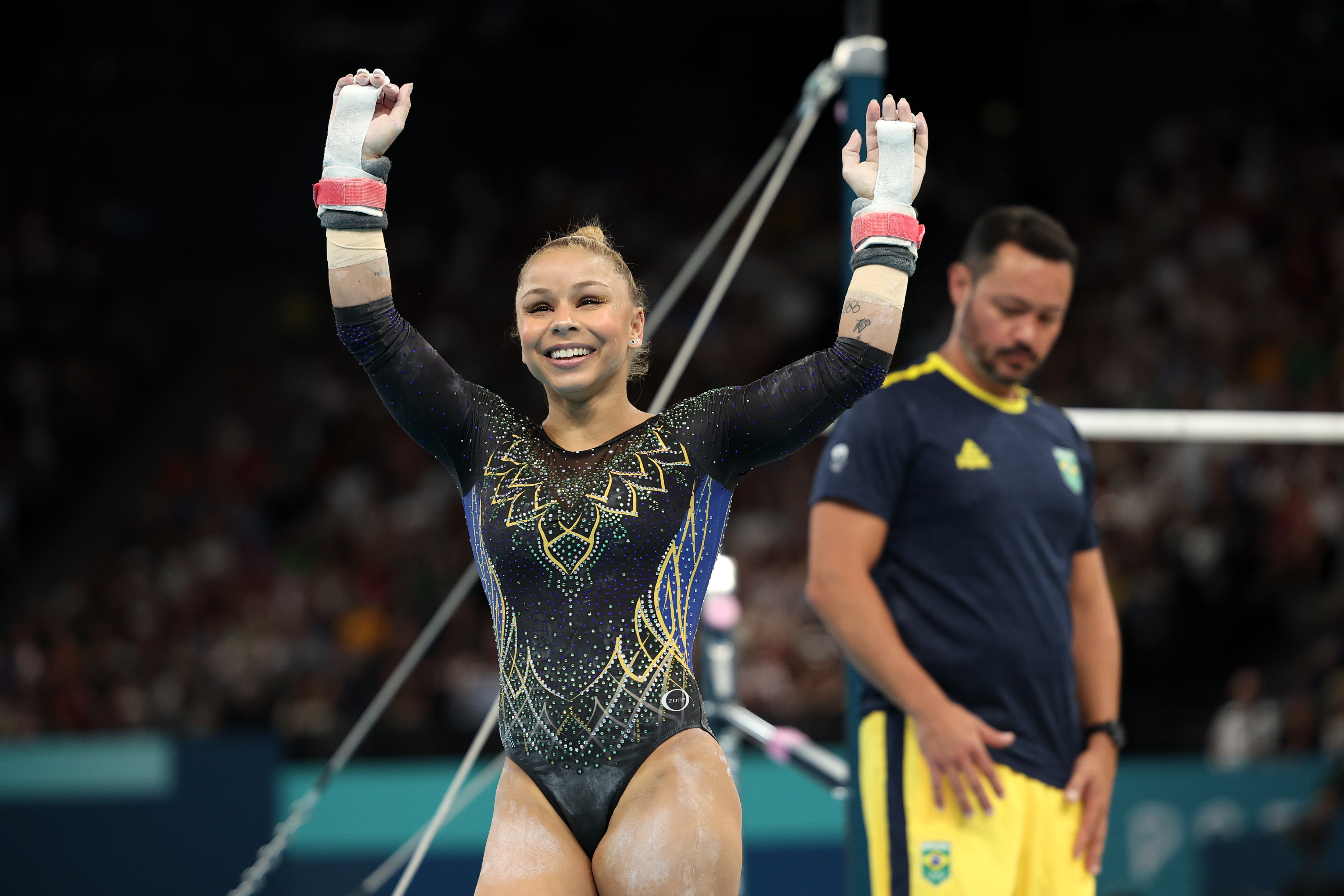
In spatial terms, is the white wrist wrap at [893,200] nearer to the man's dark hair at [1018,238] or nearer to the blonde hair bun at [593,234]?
the blonde hair bun at [593,234]

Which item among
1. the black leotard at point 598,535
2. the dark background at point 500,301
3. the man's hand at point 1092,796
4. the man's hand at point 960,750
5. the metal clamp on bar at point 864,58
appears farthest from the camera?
the dark background at point 500,301

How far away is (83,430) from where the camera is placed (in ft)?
33.9

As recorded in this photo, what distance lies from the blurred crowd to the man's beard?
3574mm

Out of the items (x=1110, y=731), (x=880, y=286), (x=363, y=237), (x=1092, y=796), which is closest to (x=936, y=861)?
(x=1092, y=796)

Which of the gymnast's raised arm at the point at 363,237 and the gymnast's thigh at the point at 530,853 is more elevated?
the gymnast's raised arm at the point at 363,237

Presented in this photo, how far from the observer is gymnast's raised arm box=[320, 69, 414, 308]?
6.56 feet

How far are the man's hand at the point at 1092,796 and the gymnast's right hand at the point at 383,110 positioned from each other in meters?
1.80

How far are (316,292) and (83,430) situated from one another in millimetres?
2060

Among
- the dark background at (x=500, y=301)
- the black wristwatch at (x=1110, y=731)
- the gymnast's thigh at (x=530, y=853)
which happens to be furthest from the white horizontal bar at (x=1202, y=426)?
the dark background at (x=500, y=301)

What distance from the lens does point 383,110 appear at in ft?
6.85

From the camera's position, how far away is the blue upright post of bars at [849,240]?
2816 millimetres

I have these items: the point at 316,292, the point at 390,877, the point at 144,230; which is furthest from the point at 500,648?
the point at 144,230

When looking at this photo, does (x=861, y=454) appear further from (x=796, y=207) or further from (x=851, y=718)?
(x=796, y=207)

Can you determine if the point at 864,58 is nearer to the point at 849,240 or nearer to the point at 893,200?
the point at 849,240
